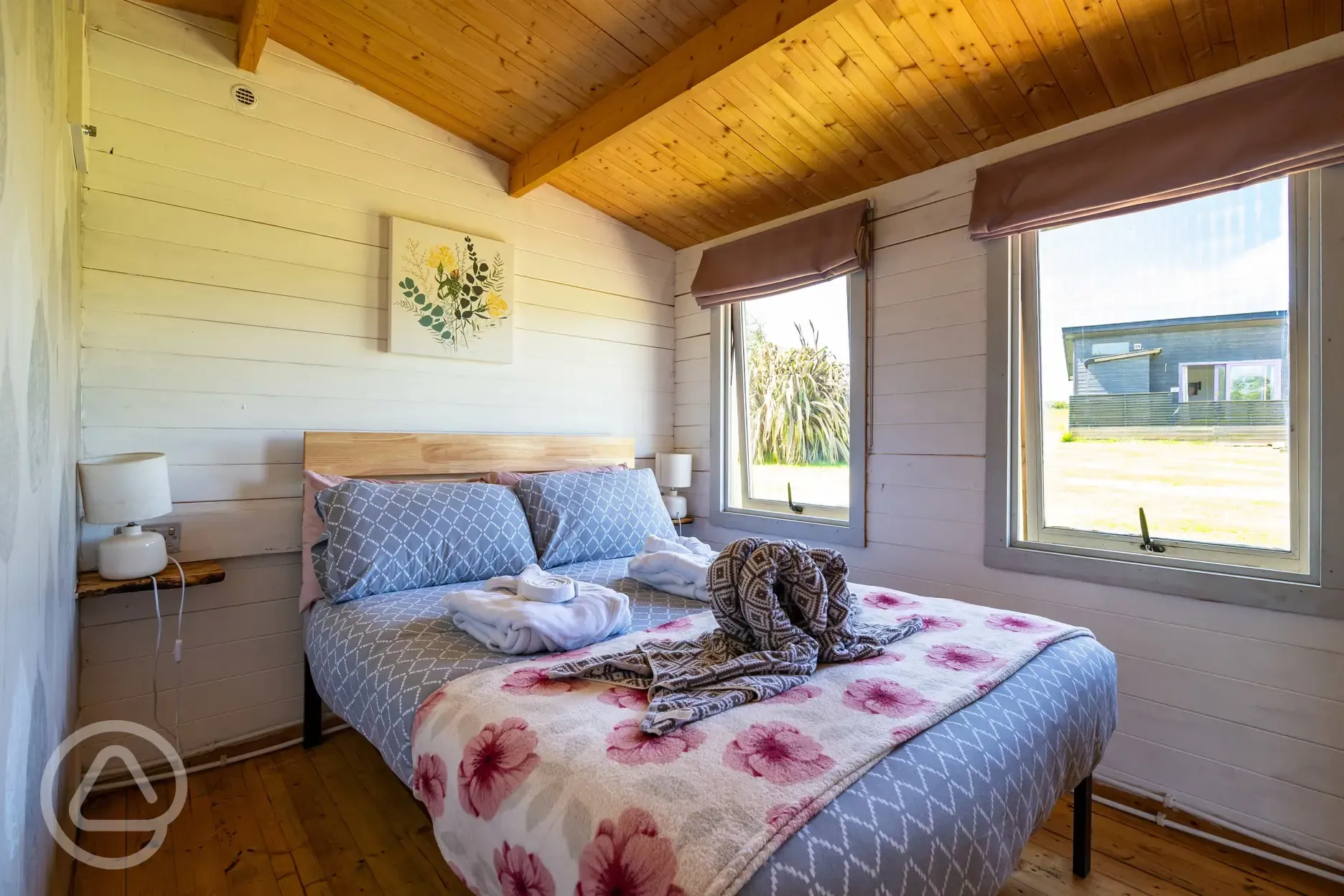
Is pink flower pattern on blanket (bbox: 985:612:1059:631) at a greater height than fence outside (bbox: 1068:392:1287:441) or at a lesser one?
lesser

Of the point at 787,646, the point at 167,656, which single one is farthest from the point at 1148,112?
the point at 167,656

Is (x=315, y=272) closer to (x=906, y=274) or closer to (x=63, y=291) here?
(x=63, y=291)

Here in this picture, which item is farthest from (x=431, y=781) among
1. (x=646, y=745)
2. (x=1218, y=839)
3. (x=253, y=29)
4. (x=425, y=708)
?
(x=253, y=29)

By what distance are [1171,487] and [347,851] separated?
2.80 meters

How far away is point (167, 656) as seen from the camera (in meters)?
2.18

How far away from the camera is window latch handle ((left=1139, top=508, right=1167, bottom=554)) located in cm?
208

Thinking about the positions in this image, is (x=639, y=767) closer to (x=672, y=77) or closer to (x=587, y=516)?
(x=587, y=516)

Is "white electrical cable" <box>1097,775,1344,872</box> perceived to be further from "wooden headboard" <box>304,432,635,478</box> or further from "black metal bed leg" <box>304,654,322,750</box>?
"black metal bed leg" <box>304,654,322,750</box>

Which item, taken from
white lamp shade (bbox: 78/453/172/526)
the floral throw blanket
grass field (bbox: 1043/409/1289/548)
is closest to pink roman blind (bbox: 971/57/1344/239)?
grass field (bbox: 1043/409/1289/548)

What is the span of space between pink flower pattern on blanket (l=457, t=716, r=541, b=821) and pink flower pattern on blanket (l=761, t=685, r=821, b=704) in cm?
44

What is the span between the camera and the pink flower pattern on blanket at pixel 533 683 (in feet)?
4.05

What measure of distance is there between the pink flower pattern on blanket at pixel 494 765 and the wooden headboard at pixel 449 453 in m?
1.71

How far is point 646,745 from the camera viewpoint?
997mm

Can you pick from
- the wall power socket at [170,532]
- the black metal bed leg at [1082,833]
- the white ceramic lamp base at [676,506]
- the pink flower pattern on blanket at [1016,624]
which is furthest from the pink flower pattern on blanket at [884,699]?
the wall power socket at [170,532]
